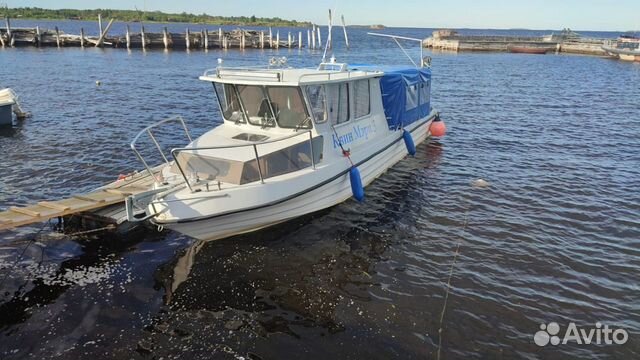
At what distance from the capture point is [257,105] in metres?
12.7

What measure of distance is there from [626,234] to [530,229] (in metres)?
2.53

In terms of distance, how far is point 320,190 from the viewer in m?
12.4

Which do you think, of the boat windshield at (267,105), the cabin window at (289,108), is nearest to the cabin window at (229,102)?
the boat windshield at (267,105)

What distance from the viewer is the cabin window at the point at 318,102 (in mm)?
12188

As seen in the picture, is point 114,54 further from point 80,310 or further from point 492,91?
point 80,310

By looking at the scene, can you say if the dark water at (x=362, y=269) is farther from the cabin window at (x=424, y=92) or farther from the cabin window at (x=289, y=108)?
the cabin window at (x=289, y=108)

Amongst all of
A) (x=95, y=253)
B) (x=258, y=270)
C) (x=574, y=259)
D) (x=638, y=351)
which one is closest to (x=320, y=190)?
(x=258, y=270)

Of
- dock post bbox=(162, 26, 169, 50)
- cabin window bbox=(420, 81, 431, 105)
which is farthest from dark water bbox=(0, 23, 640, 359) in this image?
dock post bbox=(162, 26, 169, 50)

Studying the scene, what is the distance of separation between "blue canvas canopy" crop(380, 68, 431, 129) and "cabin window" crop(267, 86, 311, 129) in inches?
184

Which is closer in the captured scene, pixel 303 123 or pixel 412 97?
pixel 303 123

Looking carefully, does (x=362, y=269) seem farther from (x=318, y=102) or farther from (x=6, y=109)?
(x=6, y=109)

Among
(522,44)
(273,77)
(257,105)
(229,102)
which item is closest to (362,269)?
(257,105)

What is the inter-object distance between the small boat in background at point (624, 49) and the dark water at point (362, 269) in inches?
2196

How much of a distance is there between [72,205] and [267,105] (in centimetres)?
531
